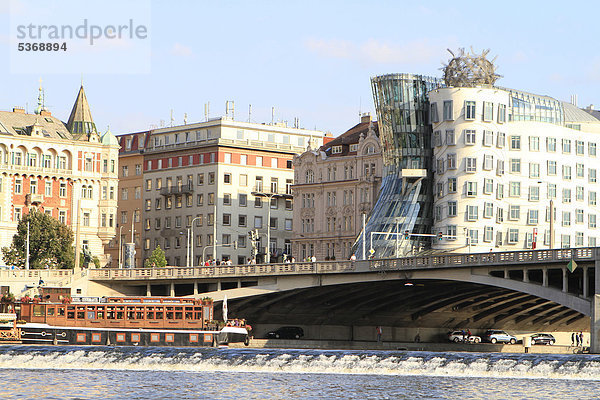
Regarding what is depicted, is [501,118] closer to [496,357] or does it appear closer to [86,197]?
[86,197]

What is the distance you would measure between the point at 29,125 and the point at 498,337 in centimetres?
6635

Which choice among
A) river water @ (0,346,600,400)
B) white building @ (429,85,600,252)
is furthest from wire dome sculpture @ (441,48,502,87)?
river water @ (0,346,600,400)

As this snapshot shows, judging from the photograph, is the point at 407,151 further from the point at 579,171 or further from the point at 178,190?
the point at 178,190

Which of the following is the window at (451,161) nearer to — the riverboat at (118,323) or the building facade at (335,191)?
the building facade at (335,191)

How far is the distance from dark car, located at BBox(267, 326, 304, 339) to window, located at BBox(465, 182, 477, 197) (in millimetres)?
24548

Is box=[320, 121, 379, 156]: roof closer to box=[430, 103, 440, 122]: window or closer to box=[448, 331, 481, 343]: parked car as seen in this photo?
box=[430, 103, 440, 122]: window

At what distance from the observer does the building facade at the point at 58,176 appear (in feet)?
557

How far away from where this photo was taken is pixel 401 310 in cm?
14662

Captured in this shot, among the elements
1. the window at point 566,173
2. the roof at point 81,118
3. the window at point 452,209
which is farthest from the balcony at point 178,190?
the window at point 566,173

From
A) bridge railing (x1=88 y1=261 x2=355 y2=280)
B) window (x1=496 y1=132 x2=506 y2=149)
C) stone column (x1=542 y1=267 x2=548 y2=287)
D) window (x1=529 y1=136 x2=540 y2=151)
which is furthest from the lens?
window (x1=529 y1=136 x2=540 y2=151)

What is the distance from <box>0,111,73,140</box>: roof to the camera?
173750 millimetres

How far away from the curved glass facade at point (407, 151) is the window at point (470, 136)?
5840 mm

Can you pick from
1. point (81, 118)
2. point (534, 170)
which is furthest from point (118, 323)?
point (81, 118)

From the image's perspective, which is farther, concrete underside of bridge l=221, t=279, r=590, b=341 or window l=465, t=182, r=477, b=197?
window l=465, t=182, r=477, b=197
